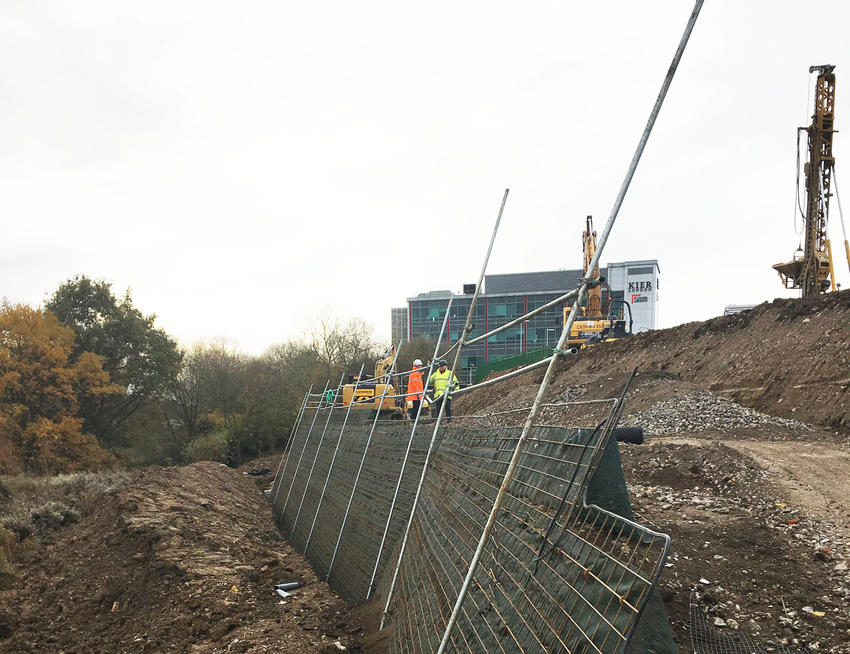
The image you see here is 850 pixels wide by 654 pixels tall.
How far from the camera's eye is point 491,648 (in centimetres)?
347

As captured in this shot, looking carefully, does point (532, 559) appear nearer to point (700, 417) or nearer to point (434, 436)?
point (434, 436)

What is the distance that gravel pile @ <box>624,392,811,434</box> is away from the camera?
12836mm

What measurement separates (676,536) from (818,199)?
2293cm

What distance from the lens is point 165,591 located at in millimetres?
9391

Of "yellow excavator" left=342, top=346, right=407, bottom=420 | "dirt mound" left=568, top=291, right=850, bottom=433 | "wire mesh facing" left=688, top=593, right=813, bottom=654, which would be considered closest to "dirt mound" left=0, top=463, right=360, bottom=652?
"wire mesh facing" left=688, top=593, right=813, bottom=654

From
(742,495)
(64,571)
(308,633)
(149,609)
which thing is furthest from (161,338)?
(742,495)

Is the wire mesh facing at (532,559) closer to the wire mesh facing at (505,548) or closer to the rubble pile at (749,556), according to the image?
the wire mesh facing at (505,548)

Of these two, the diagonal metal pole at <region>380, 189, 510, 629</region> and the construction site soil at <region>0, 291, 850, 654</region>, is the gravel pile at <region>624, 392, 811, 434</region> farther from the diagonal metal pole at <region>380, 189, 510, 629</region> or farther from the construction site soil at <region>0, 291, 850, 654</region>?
the diagonal metal pole at <region>380, 189, 510, 629</region>

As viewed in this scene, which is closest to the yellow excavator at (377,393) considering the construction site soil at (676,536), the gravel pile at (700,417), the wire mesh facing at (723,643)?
the construction site soil at (676,536)

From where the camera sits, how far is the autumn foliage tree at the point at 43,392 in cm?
3000

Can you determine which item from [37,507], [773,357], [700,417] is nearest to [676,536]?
[700,417]

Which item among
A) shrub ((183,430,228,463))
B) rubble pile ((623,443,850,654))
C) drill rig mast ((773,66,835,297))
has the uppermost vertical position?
drill rig mast ((773,66,835,297))

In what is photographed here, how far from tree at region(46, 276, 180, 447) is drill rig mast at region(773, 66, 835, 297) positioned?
3335 centimetres

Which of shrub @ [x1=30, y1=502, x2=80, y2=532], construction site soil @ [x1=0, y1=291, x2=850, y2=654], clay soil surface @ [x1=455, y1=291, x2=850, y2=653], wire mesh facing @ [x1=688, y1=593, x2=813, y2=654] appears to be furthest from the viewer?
shrub @ [x1=30, y1=502, x2=80, y2=532]
